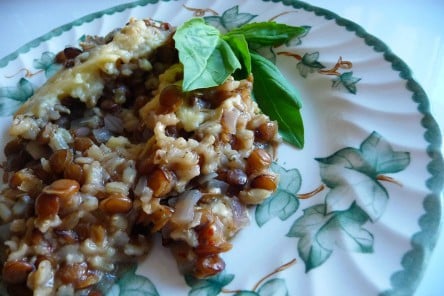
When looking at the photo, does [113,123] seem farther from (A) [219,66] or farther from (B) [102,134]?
(A) [219,66]

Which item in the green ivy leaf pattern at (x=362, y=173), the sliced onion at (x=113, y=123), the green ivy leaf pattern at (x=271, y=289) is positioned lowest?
the green ivy leaf pattern at (x=271, y=289)

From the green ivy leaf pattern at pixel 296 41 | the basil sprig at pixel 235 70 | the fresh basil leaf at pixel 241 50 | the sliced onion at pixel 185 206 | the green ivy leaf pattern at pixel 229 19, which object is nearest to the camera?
the sliced onion at pixel 185 206

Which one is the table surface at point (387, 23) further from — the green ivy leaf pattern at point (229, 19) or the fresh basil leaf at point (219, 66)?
the fresh basil leaf at point (219, 66)

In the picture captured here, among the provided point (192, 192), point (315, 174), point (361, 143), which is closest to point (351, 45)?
point (361, 143)

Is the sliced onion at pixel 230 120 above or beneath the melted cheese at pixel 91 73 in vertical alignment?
beneath

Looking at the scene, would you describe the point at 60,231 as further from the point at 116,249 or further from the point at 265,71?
the point at 265,71

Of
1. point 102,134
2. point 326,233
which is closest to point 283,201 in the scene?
point 326,233

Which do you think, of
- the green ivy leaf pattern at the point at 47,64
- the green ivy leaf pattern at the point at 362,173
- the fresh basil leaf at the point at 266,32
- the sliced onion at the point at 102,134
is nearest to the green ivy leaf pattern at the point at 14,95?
the green ivy leaf pattern at the point at 47,64
